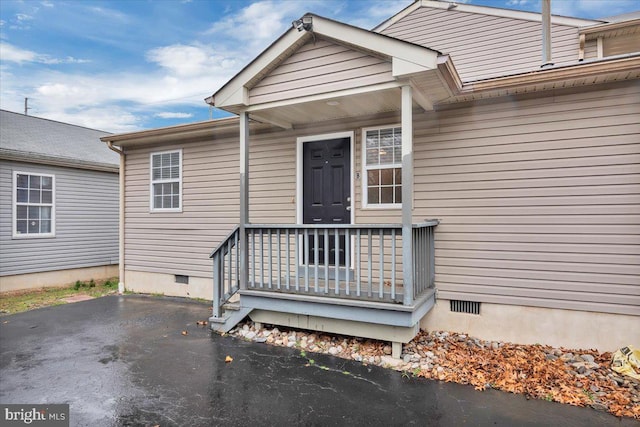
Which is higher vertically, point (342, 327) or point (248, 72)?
point (248, 72)

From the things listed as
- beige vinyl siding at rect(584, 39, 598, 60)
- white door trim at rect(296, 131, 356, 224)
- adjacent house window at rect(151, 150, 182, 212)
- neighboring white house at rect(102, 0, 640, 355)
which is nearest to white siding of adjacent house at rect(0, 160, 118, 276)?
adjacent house window at rect(151, 150, 182, 212)

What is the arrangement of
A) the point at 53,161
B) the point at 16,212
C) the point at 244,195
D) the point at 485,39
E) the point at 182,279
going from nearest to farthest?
the point at 244,195
the point at 182,279
the point at 485,39
the point at 16,212
the point at 53,161

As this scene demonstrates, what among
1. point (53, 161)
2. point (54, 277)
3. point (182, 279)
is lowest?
point (54, 277)

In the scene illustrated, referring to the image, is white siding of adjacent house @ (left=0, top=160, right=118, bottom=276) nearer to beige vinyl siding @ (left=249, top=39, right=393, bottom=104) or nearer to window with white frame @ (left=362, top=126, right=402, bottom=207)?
beige vinyl siding @ (left=249, top=39, right=393, bottom=104)

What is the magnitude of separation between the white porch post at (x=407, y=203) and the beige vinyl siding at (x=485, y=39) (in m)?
4.72

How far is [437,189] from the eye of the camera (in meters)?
4.64

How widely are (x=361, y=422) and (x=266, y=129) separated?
468 centimetres

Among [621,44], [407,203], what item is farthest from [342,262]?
[621,44]

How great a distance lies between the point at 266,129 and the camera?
5938 millimetres

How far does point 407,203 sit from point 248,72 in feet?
8.74

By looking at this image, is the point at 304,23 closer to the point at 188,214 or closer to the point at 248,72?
the point at 248,72

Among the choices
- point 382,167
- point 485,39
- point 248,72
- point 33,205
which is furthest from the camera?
point 33,205

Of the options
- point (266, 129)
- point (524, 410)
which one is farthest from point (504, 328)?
point (266, 129)

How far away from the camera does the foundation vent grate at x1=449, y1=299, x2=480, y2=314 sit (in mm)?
4430
